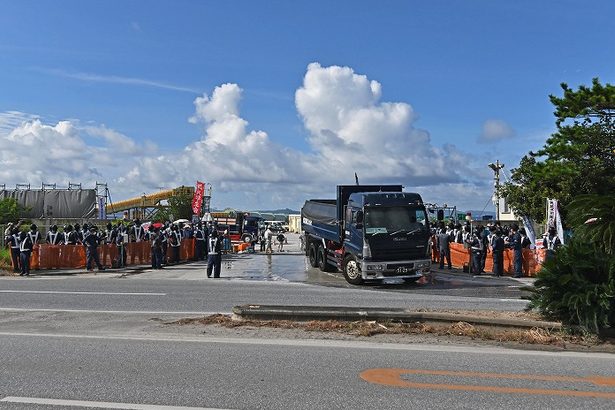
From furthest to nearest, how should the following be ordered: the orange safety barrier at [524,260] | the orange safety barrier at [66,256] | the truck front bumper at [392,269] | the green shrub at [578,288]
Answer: the orange safety barrier at [66,256], the orange safety barrier at [524,260], the truck front bumper at [392,269], the green shrub at [578,288]

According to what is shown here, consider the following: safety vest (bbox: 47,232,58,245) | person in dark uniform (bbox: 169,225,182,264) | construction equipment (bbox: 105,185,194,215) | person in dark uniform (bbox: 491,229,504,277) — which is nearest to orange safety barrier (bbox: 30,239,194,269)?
safety vest (bbox: 47,232,58,245)

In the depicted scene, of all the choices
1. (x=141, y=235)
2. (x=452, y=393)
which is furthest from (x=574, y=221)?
(x=141, y=235)

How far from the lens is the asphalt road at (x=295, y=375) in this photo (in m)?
5.94

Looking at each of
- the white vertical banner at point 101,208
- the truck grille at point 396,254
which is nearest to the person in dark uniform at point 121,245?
the truck grille at point 396,254

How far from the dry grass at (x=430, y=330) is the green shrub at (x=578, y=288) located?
0.89 feet

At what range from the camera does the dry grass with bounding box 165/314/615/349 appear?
331 inches

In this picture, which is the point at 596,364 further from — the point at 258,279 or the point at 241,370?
the point at 258,279

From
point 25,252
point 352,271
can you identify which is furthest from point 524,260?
point 25,252

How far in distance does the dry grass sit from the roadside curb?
0.30 feet

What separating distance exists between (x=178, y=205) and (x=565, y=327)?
69.6 metres

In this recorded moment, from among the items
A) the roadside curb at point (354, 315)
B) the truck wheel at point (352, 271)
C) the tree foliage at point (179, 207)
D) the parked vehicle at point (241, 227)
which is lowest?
the roadside curb at point (354, 315)

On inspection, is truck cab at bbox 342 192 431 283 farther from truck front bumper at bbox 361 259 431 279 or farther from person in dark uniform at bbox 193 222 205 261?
person in dark uniform at bbox 193 222 205 261

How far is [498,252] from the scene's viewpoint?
21828 millimetres

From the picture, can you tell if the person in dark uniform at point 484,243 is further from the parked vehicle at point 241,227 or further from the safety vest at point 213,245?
the parked vehicle at point 241,227
